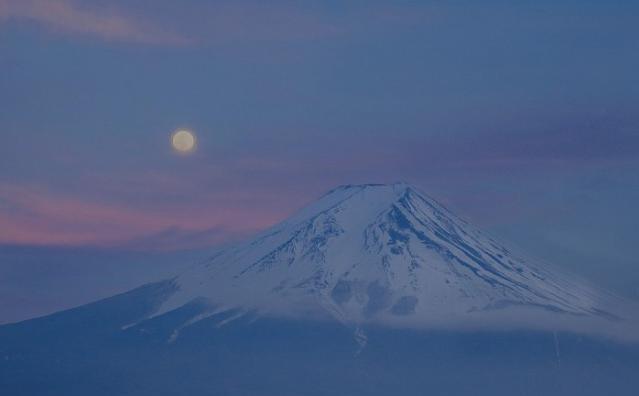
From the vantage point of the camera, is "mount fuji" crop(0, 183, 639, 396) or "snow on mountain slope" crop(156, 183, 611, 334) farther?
"snow on mountain slope" crop(156, 183, 611, 334)

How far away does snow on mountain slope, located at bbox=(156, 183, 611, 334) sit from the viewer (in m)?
89.6

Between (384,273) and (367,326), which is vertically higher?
(384,273)

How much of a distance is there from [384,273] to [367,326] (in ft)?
14.7

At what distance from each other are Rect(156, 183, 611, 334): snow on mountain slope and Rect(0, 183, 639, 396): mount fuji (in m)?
0.11

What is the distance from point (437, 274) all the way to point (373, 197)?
896 centimetres

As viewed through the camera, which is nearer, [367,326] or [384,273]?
[367,326]

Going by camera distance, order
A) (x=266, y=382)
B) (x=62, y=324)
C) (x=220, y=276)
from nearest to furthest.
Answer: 1. (x=266, y=382)
2. (x=220, y=276)
3. (x=62, y=324)

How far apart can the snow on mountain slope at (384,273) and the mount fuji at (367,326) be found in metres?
0.11

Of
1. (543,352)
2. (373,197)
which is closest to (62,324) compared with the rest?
(373,197)

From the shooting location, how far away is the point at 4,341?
106188mm

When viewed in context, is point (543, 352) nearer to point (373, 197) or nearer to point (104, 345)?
point (373, 197)

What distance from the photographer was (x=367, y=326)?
89.1 metres

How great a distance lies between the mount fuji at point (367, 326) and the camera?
88.4 meters

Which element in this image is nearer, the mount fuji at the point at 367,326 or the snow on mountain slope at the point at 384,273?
the mount fuji at the point at 367,326
